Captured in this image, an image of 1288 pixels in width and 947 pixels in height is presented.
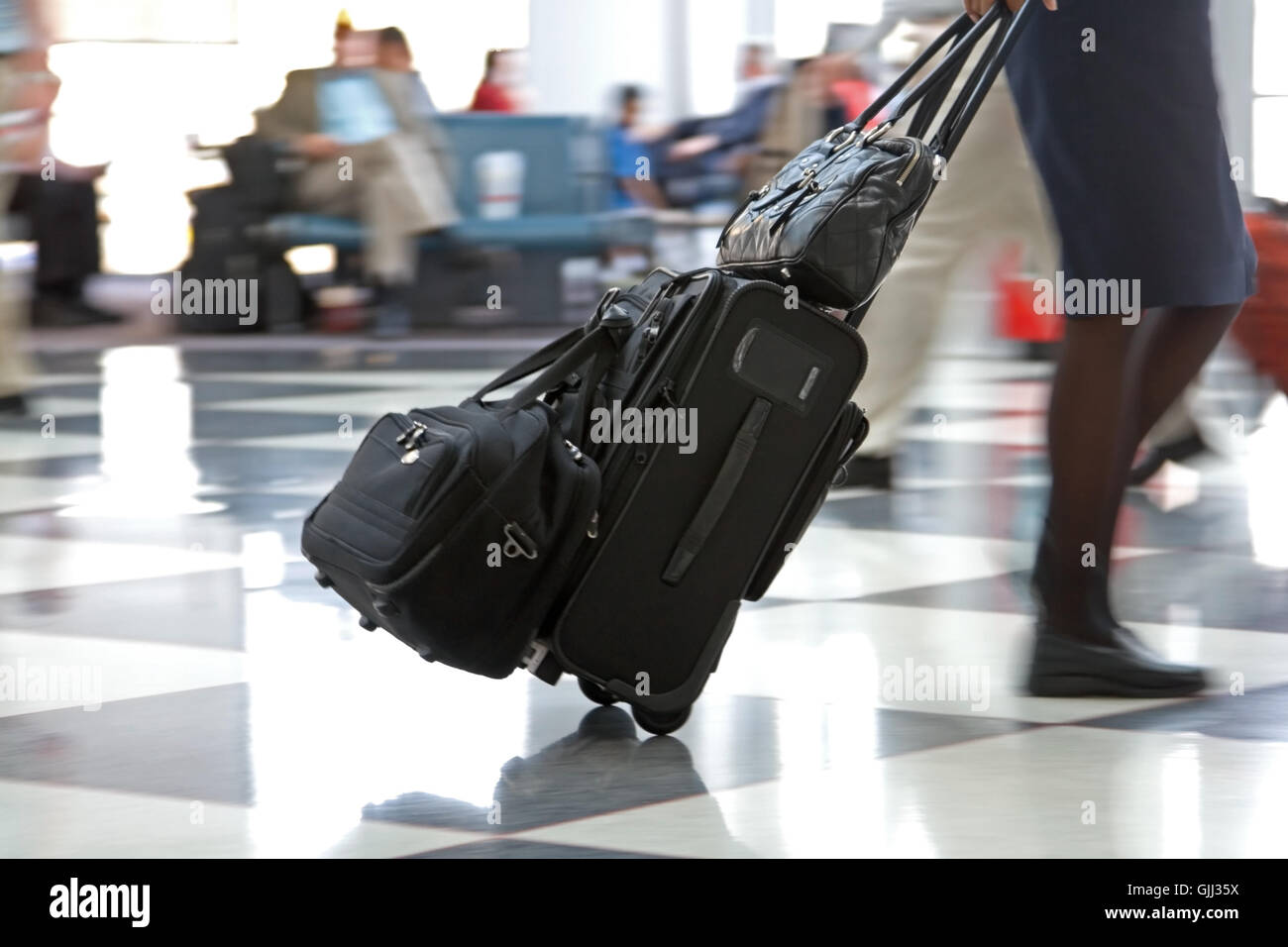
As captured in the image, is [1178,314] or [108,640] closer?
[1178,314]

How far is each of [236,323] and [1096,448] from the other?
21.3 ft

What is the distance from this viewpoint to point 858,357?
2.00 meters

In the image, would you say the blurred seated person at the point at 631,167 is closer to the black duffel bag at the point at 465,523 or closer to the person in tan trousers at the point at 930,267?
the person in tan trousers at the point at 930,267

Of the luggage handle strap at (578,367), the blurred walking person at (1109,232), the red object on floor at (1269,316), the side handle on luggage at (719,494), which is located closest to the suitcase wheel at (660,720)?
the side handle on luggage at (719,494)

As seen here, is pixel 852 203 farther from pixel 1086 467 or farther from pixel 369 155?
pixel 369 155

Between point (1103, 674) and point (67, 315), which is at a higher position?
point (67, 315)

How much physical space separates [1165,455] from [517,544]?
231 cm

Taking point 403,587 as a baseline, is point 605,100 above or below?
above

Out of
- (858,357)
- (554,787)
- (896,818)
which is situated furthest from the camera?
(858,357)

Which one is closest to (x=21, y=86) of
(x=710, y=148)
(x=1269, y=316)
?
(x=1269, y=316)

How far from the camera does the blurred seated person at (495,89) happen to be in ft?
34.3

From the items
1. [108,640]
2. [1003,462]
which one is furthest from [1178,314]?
[1003,462]

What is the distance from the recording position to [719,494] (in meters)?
1.99
